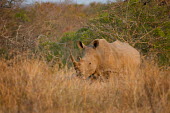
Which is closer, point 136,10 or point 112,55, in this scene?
point 112,55

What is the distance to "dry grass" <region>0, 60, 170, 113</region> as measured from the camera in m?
4.14

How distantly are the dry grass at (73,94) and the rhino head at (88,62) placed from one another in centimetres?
178

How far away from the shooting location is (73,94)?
180 inches

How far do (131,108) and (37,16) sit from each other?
48.3 ft

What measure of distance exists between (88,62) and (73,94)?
2.83 m

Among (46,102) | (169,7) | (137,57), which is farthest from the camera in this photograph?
(169,7)

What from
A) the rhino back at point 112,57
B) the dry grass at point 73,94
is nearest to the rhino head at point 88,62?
the rhino back at point 112,57

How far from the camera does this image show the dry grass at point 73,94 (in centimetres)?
414

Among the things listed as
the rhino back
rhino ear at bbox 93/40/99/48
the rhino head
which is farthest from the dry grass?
rhino ear at bbox 93/40/99/48

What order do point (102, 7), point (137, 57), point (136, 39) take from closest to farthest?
point (137, 57) → point (136, 39) → point (102, 7)

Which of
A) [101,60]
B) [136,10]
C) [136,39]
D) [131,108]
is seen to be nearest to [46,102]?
[131,108]

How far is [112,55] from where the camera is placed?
7.69 metres

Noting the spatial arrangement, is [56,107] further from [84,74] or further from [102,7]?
[102,7]

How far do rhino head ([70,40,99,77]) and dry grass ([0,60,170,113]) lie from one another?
1.78 meters
